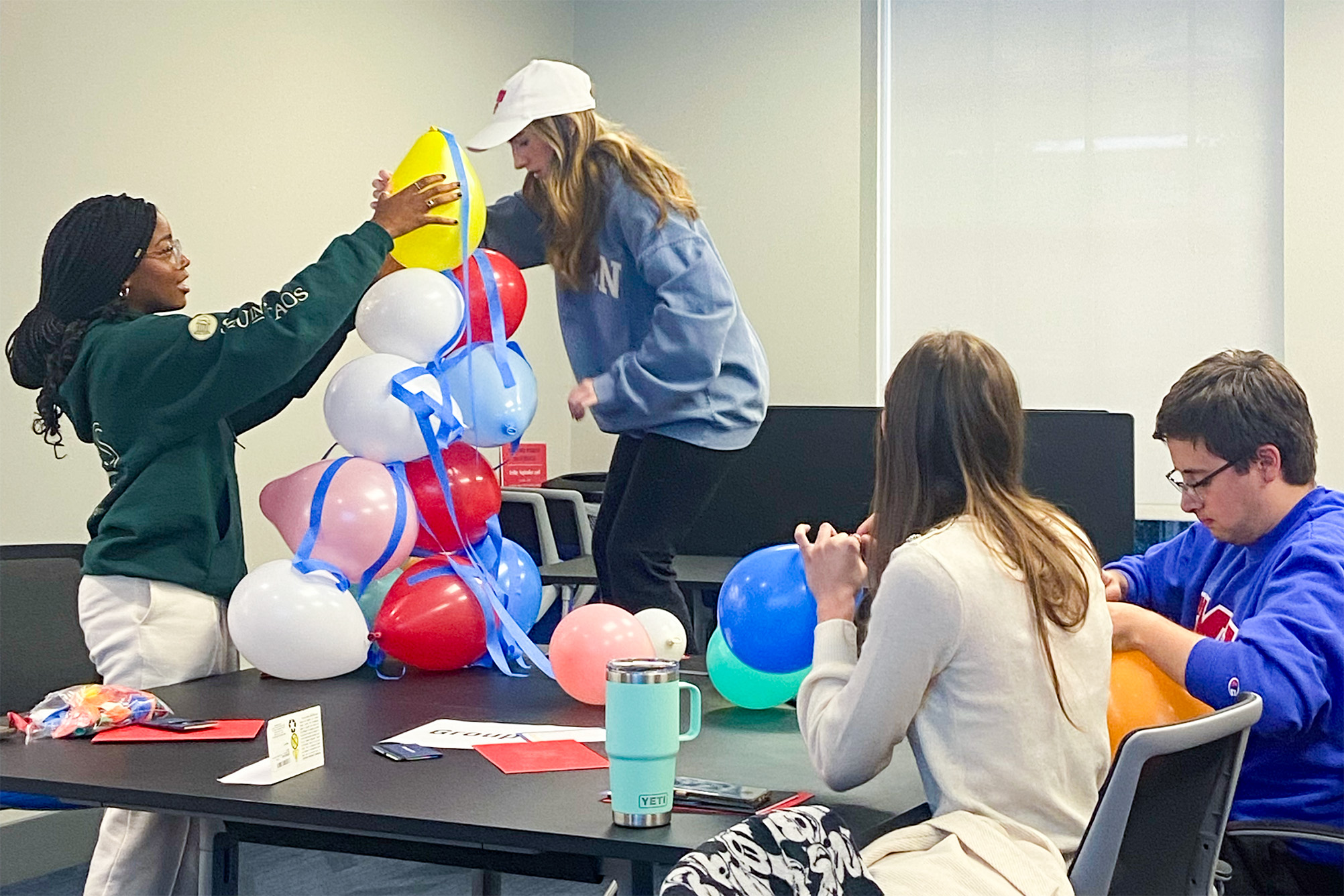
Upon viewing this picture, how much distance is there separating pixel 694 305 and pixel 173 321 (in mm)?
932

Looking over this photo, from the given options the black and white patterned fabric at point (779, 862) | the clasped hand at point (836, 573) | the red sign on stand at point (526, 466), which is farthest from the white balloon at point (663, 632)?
the red sign on stand at point (526, 466)

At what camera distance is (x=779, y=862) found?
41.5 inches

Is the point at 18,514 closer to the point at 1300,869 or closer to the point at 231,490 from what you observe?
the point at 231,490

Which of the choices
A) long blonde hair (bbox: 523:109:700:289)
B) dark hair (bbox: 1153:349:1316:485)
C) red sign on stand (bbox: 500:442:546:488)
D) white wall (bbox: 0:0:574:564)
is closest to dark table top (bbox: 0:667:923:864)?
dark hair (bbox: 1153:349:1316:485)

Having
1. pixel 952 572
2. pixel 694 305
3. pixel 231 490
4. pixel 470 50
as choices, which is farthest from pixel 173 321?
pixel 470 50

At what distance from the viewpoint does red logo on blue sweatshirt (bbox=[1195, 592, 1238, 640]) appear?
1.79m

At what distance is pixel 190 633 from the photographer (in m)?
2.15

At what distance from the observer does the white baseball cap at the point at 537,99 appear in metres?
2.56

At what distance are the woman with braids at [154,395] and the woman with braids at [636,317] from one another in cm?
47

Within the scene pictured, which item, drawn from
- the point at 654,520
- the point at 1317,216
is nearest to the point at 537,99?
the point at 654,520

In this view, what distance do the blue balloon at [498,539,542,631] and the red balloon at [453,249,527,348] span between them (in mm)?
380

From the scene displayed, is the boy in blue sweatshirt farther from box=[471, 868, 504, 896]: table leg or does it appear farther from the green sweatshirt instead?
the green sweatshirt

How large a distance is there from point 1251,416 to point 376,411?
1330 millimetres

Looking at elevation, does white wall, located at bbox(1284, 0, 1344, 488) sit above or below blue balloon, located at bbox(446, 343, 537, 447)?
above
